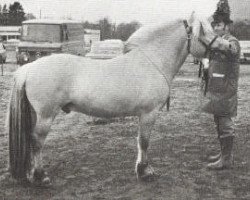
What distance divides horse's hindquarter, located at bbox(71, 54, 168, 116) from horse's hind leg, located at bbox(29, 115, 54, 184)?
1.39 feet

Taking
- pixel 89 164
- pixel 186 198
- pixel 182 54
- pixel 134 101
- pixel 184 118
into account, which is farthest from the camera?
pixel 184 118

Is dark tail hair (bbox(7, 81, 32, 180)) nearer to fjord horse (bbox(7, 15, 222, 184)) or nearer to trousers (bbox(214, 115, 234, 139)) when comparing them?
fjord horse (bbox(7, 15, 222, 184))

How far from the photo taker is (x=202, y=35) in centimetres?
533

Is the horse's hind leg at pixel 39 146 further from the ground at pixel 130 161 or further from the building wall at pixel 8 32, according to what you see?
the building wall at pixel 8 32

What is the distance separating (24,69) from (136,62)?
1304mm

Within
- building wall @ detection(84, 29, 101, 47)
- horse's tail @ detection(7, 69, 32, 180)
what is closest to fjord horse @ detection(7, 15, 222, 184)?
horse's tail @ detection(7, 69, 32, 180)

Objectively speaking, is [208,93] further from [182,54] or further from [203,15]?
[203,15]

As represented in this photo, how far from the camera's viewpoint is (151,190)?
5031 mm

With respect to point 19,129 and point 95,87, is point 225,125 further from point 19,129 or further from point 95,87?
point 19,129

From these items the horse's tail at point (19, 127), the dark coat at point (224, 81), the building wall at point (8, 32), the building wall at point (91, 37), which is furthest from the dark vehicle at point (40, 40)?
the building wall at point (8, 32)

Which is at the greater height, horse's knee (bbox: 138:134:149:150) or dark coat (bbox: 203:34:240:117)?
dark coat (bbox: 203:34:240:117)

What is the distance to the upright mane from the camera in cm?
521

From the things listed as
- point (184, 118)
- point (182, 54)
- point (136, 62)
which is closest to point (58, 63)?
point (136, 62)

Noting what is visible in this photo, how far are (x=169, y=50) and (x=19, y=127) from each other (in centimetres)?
202
